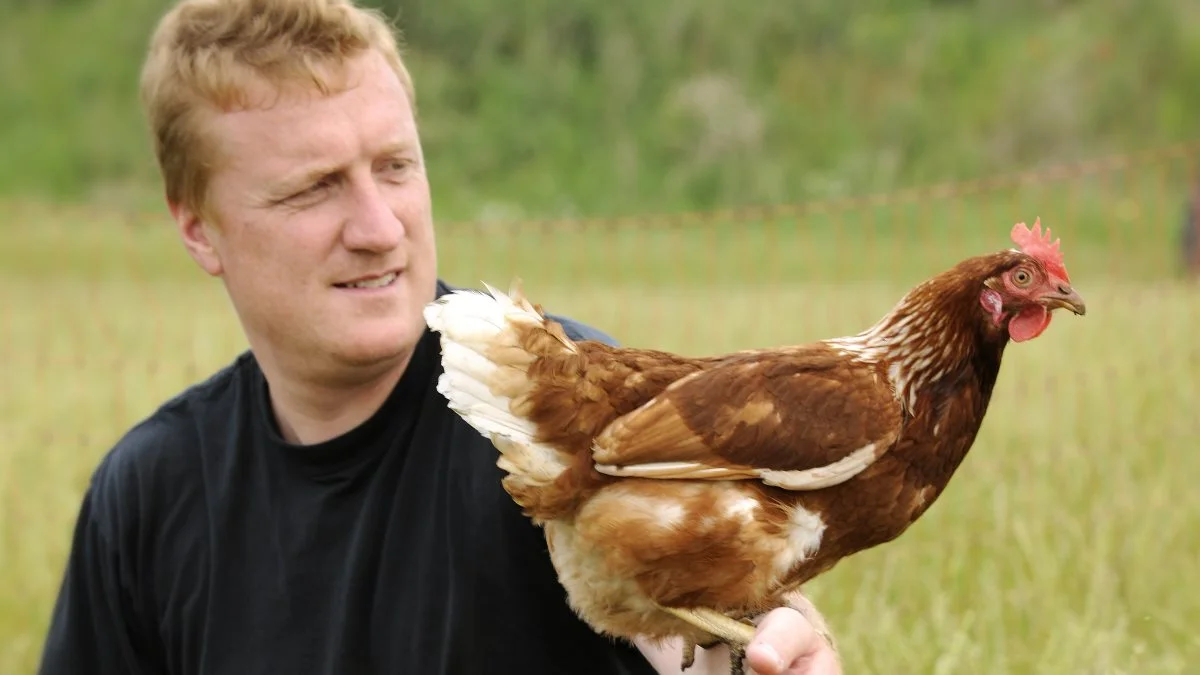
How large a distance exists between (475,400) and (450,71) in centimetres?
1501

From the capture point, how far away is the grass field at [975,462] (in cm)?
317

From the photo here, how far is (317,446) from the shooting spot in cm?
241

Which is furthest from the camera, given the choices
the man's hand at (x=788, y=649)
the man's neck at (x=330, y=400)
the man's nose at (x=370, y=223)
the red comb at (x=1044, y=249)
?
the man's neck at (x=330, y=400)

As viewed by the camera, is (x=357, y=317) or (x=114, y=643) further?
(x=114, y=643)

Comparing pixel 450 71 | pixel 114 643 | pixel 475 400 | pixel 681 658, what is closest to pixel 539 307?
pixel 475 400

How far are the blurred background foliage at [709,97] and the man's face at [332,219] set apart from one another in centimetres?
1198

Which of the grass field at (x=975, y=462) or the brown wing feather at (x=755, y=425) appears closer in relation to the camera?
the brown wing feather at (x=755, y=425)

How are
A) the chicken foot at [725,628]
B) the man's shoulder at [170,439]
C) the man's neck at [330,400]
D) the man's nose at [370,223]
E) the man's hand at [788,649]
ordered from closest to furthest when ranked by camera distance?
the man's hand at [788,649] → the chicken foot at [725,628] → the man's nose at [370,223] → the man's neck at [330,400] → the man's shoulder at [170,439]

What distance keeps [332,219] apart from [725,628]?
1007mm

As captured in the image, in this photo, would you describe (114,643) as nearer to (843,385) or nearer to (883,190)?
(843,385)

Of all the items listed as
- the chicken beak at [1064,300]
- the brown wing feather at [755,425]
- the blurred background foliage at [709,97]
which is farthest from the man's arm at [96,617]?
the blurred background foliage at [709,97]

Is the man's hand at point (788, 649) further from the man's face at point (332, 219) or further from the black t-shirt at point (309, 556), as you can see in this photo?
the man's face at point (332, 219)

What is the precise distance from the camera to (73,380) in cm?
687

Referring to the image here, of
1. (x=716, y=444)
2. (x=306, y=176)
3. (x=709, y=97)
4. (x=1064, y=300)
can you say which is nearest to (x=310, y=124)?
(x=306, y=176)
